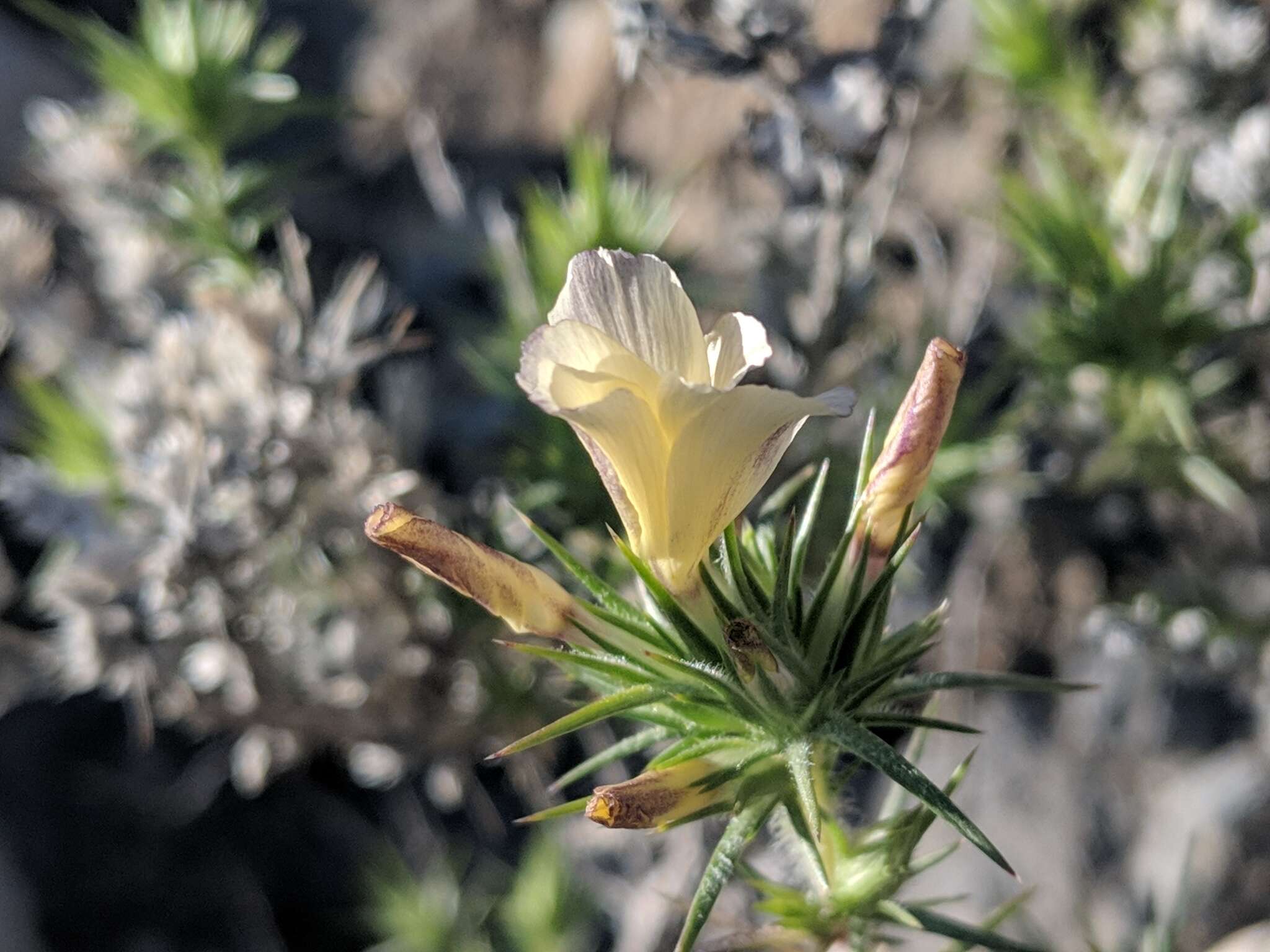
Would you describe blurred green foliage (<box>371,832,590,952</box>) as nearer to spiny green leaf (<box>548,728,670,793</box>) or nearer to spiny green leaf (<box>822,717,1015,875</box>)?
spiny green leaf (<box>548,728,670,793</box>)

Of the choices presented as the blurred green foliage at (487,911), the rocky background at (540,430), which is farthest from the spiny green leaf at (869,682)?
the blurred green foliage at (487,911)

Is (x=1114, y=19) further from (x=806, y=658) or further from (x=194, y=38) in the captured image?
(x=806, y=658)

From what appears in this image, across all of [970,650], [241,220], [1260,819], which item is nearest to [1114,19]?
[970,650]

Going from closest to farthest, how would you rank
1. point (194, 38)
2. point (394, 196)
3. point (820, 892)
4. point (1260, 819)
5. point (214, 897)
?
1. point (820, 892)
2. point (194, 38)
3. point (1260, 819)
4. point (214, 897)
5. point (394, 196)

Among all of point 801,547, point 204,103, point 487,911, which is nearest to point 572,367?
point 801,547

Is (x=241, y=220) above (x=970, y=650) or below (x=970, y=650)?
above

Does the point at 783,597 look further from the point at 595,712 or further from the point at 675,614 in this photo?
the point at 595,712

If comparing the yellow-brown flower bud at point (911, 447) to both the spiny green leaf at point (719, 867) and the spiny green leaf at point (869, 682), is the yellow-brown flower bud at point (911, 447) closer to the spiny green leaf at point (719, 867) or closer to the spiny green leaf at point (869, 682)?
the spiny green leaf at point (869, 682)
